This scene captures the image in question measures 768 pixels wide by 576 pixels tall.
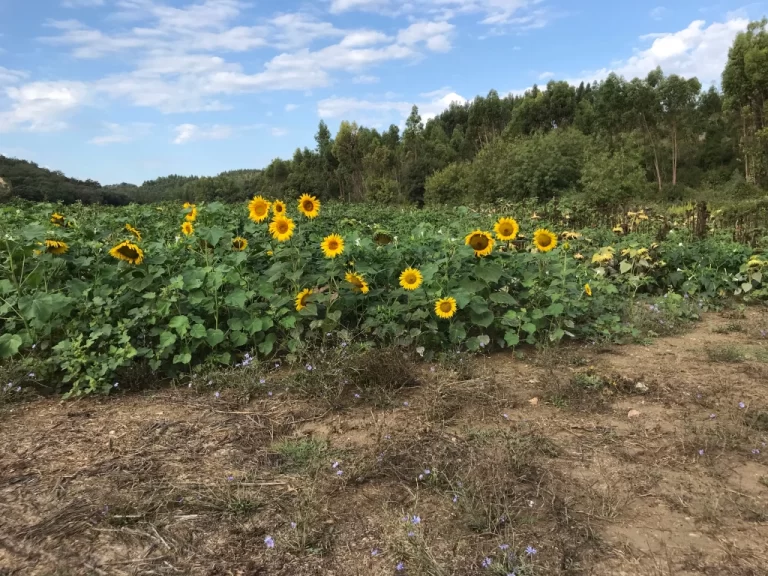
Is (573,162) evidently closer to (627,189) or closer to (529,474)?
(627,189)

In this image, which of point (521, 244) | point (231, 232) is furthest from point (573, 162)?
point (231, 232)

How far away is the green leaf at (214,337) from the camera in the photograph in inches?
118

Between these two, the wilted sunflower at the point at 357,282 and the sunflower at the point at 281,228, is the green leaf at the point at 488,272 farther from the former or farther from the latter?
the sunflower at the point at 281,228

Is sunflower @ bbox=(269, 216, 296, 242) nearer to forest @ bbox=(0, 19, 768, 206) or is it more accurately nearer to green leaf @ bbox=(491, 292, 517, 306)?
green leaf @ bbox=(491, 292, 517, 306)

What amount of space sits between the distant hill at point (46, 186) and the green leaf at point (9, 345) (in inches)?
389

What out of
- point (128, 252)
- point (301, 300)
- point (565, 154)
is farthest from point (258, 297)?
point (565, 154)

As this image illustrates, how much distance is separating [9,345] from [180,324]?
875 millimetres

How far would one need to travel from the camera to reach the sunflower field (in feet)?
9.66

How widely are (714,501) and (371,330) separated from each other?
1.99m

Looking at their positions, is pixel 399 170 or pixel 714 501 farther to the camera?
pixel 399 170

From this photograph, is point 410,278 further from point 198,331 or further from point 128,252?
point 128,252

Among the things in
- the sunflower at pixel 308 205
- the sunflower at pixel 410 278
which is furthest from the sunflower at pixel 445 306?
the sunflower at pixel 308 205

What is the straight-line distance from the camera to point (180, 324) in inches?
116

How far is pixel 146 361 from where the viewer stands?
3045 millimetres
